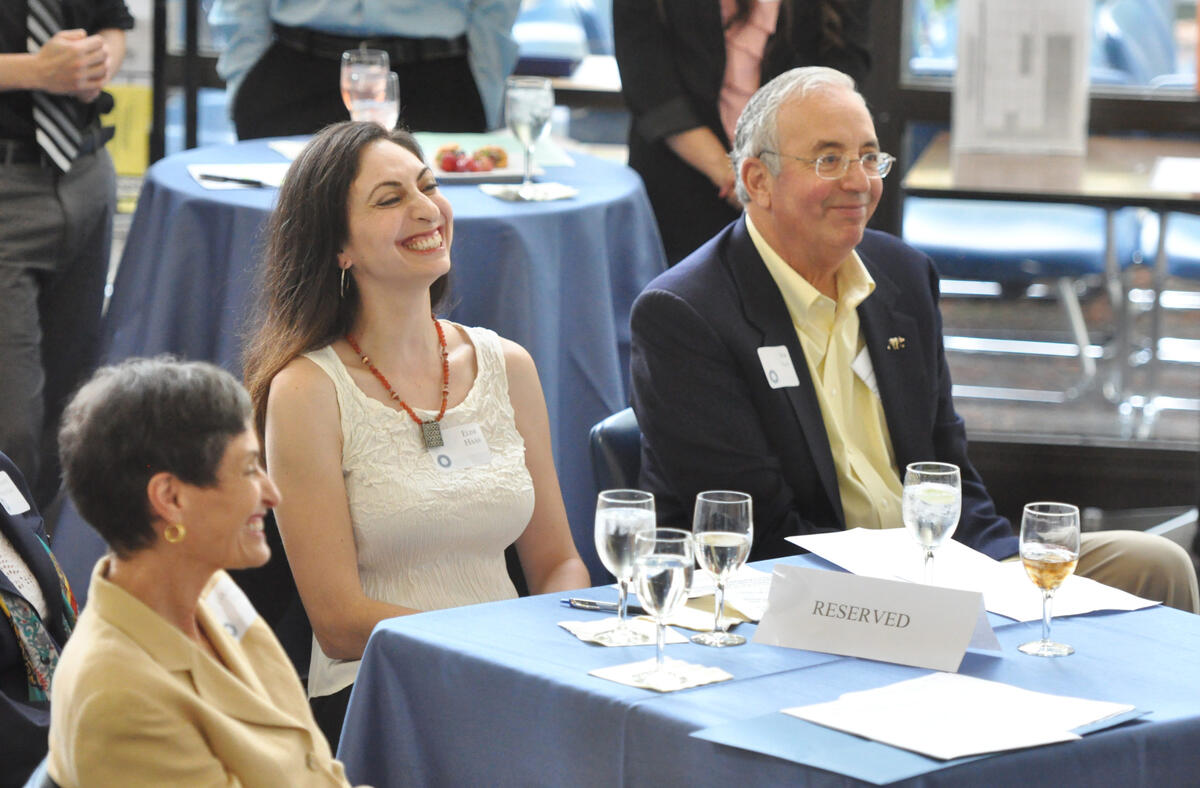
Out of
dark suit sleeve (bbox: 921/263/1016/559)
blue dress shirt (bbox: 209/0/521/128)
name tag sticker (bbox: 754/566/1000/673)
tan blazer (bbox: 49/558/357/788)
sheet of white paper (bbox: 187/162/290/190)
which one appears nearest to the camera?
tan blazer (bbox: 49/558/357/788)

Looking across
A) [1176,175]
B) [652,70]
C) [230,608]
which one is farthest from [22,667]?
[1176,175]

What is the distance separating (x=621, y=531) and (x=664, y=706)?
225 millimetres

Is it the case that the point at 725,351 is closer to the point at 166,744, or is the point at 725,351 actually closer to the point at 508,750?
the point at 508,750

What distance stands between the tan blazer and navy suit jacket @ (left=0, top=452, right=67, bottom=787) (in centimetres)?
48

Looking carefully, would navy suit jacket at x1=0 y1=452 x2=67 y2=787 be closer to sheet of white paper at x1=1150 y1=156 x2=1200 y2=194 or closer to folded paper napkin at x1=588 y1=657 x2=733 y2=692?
folded paper napkin at x1=588 y1=657 x2=733 y2=692

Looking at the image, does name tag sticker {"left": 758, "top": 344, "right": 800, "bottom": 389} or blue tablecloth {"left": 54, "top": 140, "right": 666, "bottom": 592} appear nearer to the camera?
name tag sticker {"left": 758, "top": 344, "right": 800, "bottom": 389}

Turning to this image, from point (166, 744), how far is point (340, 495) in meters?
0.88

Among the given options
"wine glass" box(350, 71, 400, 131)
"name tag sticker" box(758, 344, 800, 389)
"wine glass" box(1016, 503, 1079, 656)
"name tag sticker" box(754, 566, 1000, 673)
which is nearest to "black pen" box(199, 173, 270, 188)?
"wine glass" box(350, 71, 400, 131)

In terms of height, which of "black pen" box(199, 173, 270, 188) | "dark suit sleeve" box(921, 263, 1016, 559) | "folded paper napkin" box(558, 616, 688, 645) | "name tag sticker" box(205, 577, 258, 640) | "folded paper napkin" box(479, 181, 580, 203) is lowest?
"dark suit sleeve" box(921, 263, 1016, 559)

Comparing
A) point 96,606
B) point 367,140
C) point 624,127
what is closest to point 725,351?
point 367,140

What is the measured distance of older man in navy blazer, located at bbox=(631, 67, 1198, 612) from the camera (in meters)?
2.62

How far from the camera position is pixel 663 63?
3.86 meters

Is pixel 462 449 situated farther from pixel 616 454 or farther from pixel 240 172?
pixel 240 172

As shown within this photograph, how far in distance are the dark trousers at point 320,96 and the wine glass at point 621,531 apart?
2287 mm
